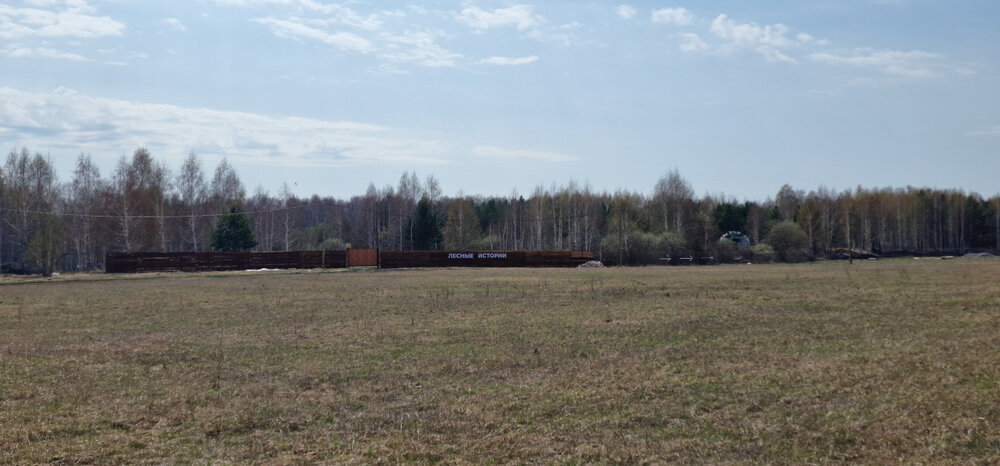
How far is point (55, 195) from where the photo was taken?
8731 centimetres

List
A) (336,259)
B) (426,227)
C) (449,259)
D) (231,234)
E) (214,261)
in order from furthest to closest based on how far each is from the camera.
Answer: (426,227) → (231,234) → (449,259) → (336,259) → (214,261)

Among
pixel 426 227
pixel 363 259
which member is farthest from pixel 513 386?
pixel 426 227

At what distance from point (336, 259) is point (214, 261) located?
11.1 m

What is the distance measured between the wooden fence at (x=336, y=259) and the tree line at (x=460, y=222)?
7469 millimetres

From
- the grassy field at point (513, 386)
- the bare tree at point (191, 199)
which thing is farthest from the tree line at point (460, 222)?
the grassy field at point (513, 386)

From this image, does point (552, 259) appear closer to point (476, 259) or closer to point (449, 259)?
point (476, 259)

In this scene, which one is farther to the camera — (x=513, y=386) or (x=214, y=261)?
(x=214, y=261)

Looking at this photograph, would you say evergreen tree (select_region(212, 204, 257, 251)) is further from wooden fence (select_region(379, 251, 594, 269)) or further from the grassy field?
the grassy field

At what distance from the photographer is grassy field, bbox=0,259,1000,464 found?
7.97m

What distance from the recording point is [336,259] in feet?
233

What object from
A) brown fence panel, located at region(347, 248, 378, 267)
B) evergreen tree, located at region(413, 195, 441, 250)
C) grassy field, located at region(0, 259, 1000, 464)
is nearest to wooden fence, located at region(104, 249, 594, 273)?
brown fence panel, located at region(347, 248, 378, 267)

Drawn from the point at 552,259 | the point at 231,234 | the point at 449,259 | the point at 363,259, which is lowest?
the point at 552,259

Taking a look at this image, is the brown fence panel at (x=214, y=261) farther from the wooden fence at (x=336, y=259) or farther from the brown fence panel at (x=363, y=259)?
the brown fence panel at (x=363, y=259)

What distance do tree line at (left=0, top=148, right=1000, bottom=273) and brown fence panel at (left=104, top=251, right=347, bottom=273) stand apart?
23.1ft
